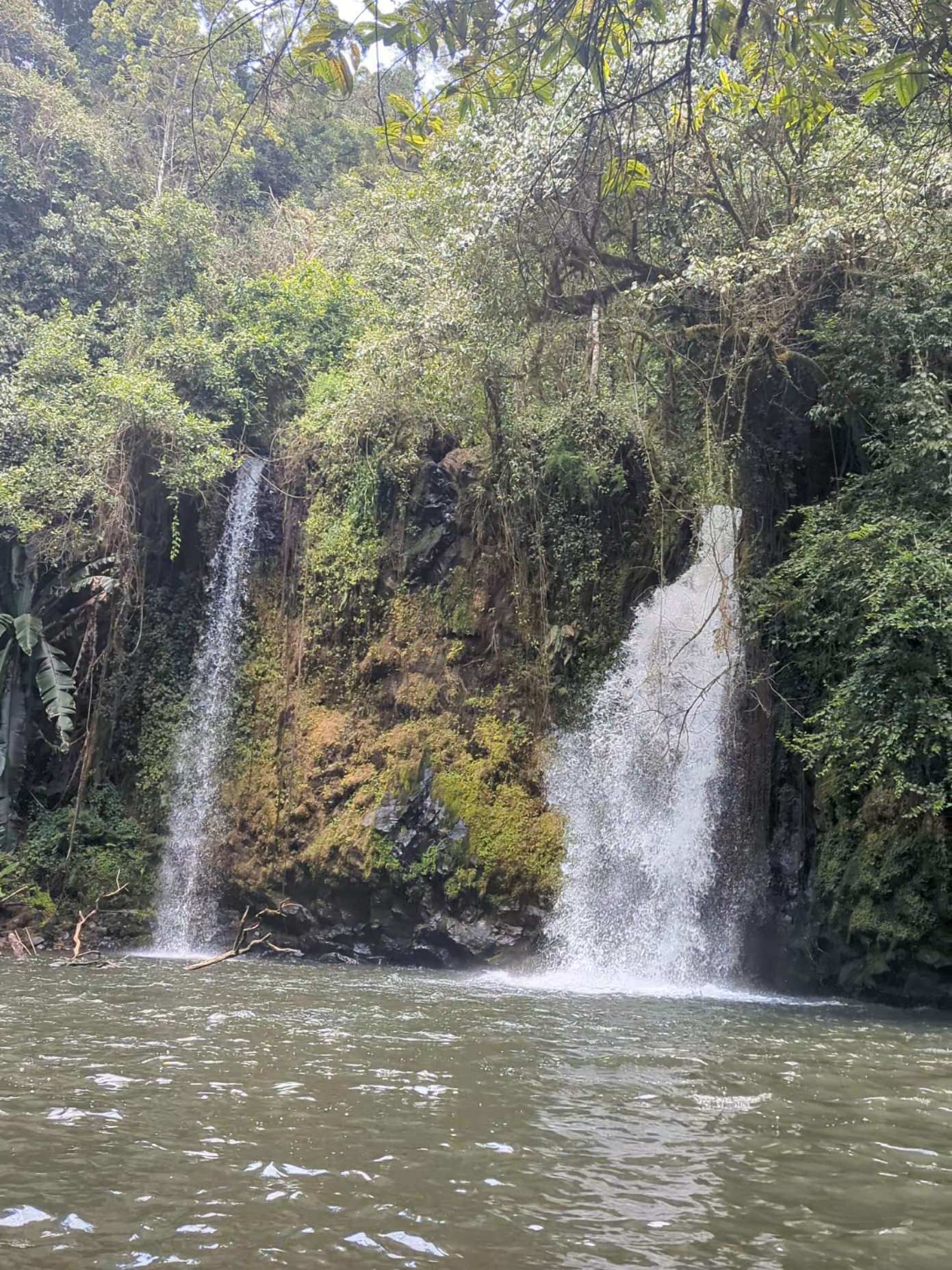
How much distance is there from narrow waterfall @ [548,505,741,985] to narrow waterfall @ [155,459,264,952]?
16.6 feet

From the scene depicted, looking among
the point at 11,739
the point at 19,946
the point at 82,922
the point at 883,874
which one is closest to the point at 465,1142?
the point at 883,874

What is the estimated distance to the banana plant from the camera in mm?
14016

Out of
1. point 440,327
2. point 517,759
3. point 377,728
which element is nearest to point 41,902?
point 377,728

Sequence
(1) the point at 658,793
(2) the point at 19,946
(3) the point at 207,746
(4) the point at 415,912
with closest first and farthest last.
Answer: (1) the point at 658,793, (4) the point at 415,912, (2) the point at 19,946, (3) the point at 207,746

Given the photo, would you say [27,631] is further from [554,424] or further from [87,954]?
[554,424]

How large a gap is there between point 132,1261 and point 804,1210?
223 cm

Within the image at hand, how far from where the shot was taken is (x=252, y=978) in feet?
32.5

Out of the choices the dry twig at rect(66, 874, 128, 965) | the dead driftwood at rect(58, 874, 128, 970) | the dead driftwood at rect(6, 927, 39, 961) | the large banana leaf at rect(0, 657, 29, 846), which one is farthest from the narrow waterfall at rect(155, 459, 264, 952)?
the large banana leaf at rect(0, 657, 29, 846)

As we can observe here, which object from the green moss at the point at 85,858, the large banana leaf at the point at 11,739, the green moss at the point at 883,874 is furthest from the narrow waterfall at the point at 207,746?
the green moss at the point at 883,874

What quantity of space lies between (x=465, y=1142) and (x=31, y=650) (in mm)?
12048

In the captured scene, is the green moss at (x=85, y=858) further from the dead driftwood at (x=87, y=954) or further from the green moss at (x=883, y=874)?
the green moss at (x=883, y=874)

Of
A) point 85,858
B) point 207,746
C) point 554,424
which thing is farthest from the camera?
point 207,746

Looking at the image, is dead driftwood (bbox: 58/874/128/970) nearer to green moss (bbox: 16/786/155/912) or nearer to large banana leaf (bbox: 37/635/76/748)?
green moss (bbox: 16/786/155/912)

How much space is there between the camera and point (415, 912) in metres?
11.9
